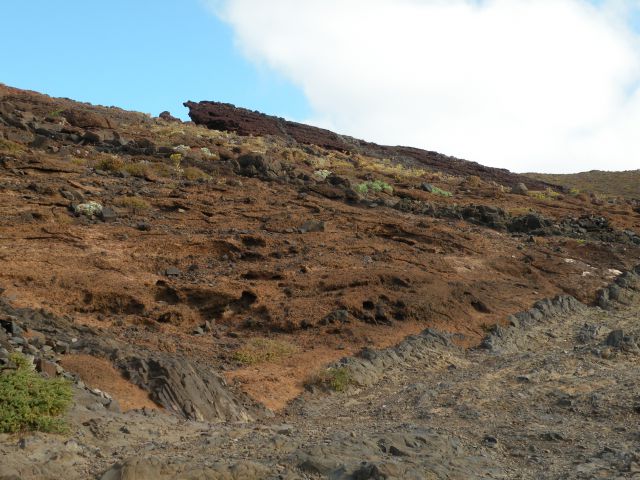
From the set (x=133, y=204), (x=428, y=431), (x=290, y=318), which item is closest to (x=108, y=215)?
(x=133, y=204)

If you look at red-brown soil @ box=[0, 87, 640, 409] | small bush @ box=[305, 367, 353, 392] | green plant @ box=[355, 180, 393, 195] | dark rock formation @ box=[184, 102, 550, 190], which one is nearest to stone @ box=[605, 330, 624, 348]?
red-brown soil @ box=[0, 87, 640, 409]

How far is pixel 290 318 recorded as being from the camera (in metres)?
13.1

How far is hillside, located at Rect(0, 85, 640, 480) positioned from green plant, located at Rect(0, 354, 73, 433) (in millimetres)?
135

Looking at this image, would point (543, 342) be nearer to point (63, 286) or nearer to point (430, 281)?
point (430, 281)

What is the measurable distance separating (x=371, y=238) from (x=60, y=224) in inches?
279

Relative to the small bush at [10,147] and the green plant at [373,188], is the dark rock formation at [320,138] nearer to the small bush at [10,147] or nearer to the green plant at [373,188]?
the green plant at [373,188]

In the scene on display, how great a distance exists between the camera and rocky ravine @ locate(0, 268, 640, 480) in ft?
20.4

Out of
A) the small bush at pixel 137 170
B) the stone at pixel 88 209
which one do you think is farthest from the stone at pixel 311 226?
the small bush at pixel 137 170

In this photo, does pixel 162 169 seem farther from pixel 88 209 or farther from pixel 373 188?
pixel 373 188

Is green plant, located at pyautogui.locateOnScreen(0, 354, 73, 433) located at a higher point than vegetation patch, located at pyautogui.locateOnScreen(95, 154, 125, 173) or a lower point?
lower

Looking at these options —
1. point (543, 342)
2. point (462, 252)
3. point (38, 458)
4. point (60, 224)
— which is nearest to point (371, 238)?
point (462, 252)

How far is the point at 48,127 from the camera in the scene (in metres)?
26.5

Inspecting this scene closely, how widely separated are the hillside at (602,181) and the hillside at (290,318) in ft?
75.0

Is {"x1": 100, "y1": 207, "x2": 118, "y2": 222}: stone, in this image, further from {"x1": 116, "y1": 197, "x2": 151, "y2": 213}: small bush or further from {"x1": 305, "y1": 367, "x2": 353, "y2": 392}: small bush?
{"x1": 305, "y1": 367, "x2": 353, "y2": 392}: small bush
